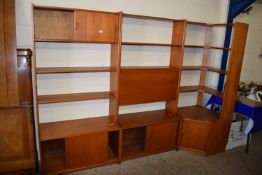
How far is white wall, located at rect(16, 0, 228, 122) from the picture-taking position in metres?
2.62

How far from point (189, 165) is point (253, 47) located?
2.98 meters

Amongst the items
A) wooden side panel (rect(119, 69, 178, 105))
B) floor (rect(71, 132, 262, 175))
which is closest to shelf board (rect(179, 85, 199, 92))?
wooden side panel (rect(119, 69, 178, 105))

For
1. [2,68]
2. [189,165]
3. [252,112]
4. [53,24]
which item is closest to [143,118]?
[189,165]

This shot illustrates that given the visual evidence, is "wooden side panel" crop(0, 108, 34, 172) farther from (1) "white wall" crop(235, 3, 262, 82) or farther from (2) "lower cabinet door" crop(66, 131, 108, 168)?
(1) "white wall" crop(235, 3, 262, 82)

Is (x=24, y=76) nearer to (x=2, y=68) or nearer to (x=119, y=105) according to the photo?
(x=2, y=68)

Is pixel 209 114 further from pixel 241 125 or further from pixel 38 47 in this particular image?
pixel 38 47

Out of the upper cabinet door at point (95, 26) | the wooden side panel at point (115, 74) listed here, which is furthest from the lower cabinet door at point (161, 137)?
the upper cabinet door at point (95, 26)

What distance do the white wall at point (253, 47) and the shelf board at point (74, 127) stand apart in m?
3.22

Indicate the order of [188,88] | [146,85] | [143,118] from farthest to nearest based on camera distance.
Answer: [188,88] < [143,118] < [146,85]

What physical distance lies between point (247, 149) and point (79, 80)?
9.18 feet

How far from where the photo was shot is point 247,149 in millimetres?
3410

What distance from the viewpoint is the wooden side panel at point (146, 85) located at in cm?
284

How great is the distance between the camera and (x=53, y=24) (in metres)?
2.53

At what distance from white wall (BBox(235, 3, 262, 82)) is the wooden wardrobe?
3840mm
